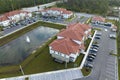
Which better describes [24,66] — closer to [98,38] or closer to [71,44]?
[71,44]

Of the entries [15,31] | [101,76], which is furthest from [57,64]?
[15,31]

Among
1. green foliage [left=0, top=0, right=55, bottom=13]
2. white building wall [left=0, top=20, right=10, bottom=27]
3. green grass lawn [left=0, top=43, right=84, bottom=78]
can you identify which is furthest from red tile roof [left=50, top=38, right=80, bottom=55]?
green foliage [left=0, top=0, right=55, bottom=13]

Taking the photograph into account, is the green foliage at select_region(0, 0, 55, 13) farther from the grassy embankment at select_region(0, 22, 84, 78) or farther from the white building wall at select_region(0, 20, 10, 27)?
the grassy embankment at select_region(0, 22, 84, 78)

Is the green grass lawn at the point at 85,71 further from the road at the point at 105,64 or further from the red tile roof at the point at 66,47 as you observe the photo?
the red tile roof at the point at 66,47

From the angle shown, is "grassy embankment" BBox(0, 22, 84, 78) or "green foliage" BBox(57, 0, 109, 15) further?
"green foliage" BBox(57, 0, 109, 15)

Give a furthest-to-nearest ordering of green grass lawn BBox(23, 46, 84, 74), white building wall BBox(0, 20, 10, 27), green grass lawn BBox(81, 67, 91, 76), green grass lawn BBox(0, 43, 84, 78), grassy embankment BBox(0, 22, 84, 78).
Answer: white building wall BBox(0, 20, 10, 27), green grass lawn BBox(23, 46, 84, 74), green grass lawn BBox(0, 43, 84, 78), grassy embankment BBox(0, 22, 84, 78), green grass lawn BBox(81, 67, 91, 76)
